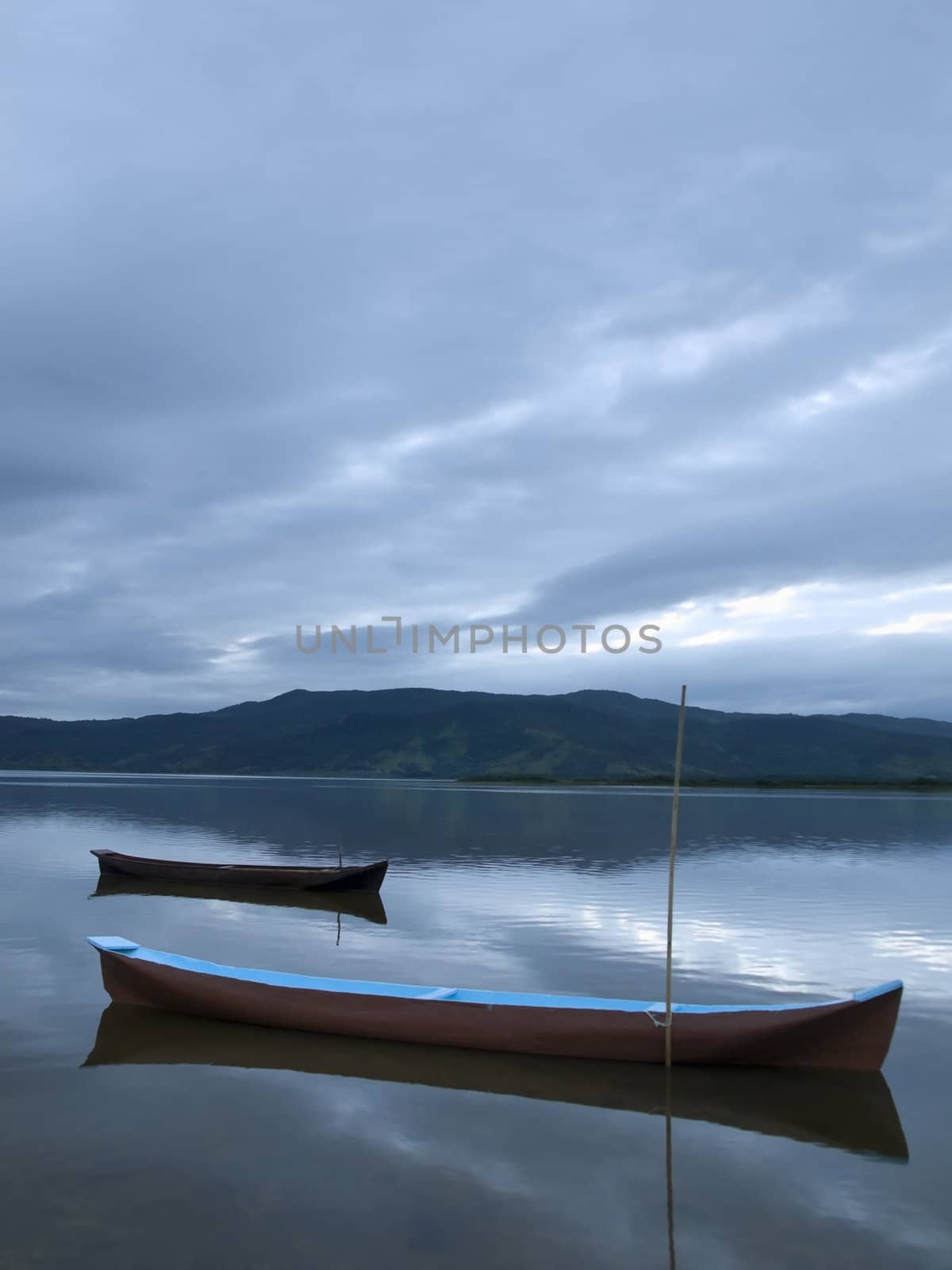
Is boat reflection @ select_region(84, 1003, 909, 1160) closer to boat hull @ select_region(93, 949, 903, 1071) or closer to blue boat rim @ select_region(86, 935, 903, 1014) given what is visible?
boat hull @ select_region(93, 949, 903, 1071)

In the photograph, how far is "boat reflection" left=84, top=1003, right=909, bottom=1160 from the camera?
1194 centimetres

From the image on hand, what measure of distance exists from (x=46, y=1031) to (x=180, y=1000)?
6.81 ft

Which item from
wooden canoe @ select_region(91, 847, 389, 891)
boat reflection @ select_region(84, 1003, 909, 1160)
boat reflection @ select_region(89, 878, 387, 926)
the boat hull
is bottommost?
boat reflection @ select_region(89, 878, 387, 926)

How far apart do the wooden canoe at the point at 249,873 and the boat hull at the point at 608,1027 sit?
17.6m

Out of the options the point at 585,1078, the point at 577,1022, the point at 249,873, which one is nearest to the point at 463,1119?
the point at 585,1078

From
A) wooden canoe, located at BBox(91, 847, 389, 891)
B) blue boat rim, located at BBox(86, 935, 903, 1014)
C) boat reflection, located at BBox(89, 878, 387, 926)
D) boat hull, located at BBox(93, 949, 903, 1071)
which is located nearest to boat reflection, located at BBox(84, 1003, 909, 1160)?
boat hull, located at BBox(93, 949, 903, 1071)

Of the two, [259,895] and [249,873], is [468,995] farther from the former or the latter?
[249,873]

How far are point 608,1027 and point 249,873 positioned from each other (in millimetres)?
22830

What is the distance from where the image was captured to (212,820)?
67875mm

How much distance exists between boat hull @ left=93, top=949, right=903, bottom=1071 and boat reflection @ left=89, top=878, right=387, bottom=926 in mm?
13873

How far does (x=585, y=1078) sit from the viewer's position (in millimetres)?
13359

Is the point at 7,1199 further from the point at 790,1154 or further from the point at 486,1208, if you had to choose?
the point at 790,1154

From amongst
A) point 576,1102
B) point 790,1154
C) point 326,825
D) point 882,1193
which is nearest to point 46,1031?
point 576,1102

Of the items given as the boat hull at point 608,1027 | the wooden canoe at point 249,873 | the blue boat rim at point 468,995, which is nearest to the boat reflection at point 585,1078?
the boat hull at point 608,1027
